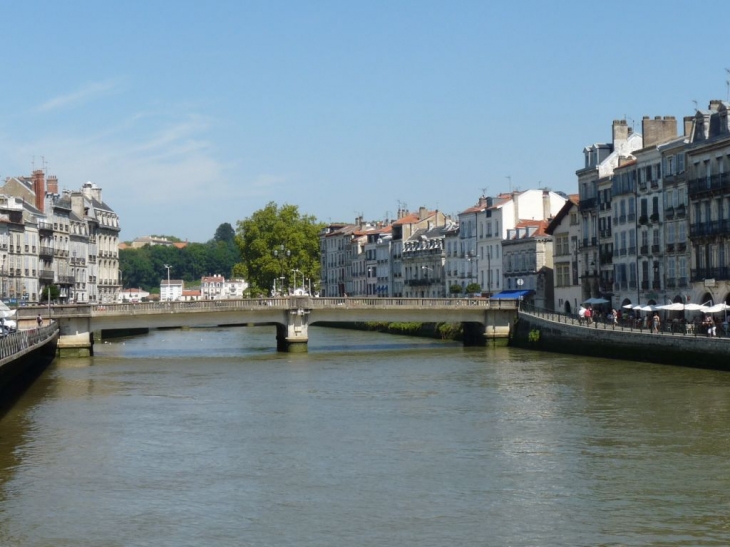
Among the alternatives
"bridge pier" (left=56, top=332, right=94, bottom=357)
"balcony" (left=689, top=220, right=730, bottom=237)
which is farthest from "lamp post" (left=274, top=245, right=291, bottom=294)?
"balcony" (left=689, top=220, right=730, bottom=237)

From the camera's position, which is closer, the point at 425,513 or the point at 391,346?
the point at 425,513

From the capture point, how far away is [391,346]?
78.4 metres

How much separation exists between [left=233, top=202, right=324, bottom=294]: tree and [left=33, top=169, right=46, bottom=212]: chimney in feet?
92.7

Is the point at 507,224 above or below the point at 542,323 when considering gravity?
above

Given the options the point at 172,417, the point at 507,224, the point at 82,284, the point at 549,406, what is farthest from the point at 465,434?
the point at 82,284

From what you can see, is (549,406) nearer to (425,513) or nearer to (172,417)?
(172,417)

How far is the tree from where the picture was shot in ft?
441

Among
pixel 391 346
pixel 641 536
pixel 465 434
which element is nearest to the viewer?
pixel 641 536

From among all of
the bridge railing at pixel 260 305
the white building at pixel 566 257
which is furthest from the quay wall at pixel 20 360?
the white building at pixel 566 257

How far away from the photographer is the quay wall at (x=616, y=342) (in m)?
52.0

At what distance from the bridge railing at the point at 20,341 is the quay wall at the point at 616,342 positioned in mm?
25445

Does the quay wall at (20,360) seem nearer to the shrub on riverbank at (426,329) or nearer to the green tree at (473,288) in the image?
the shrub on riverbank at (426,329)

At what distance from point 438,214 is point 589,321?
59715 mm

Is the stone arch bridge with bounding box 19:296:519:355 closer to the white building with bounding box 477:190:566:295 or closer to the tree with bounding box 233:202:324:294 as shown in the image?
the white building with bounding box 477:190:566:295
